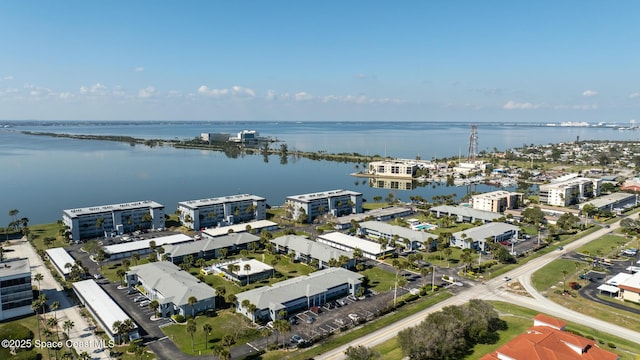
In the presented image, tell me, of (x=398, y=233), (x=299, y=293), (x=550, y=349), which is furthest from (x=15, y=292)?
(x=398, y=233)

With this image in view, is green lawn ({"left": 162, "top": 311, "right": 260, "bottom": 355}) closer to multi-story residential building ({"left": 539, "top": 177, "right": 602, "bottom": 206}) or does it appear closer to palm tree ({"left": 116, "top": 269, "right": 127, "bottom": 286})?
palm tree ({"left": 116, "top": 269, "right": 127, "bottom": 286})

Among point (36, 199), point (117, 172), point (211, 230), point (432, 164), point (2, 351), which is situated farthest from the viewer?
point (432, 164)

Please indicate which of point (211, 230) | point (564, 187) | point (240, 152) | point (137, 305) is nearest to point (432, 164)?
point (564, 187)

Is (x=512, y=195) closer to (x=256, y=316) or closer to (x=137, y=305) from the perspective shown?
(x=256, y=316)

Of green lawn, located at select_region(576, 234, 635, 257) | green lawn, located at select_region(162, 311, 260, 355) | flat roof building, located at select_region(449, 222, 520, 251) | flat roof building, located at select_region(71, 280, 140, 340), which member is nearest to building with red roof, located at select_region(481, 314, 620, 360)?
green lawn, located at select_region(162, 311, 260, 355)

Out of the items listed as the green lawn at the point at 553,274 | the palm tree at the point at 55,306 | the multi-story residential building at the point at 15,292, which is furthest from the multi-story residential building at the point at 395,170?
the multi-story residential building at the point at 15,292
